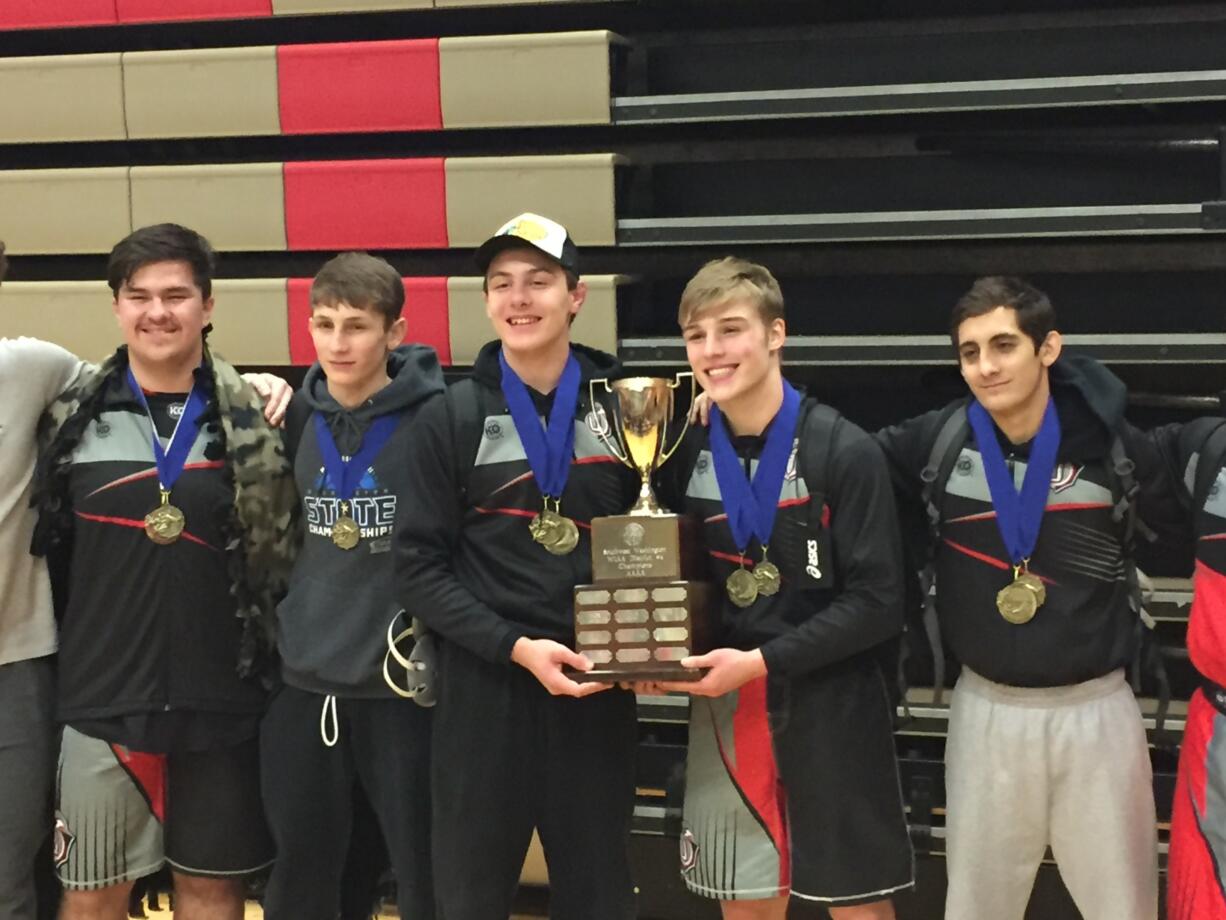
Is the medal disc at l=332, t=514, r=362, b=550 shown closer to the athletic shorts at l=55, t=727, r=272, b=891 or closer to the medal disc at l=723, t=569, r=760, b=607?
the athletic shorts at l=55, t=727, r=272, b=891

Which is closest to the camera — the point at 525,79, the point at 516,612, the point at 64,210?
the point at 516,612

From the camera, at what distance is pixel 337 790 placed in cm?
279

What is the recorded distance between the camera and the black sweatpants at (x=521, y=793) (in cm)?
259

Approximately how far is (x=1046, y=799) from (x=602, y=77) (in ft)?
7.20

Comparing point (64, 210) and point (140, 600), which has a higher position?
point (64, 210)

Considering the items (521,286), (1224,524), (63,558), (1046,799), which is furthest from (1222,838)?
(63,558)

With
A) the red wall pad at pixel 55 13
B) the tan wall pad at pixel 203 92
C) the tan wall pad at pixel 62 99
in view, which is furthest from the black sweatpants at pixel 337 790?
the red wall pad at pixel 55 13

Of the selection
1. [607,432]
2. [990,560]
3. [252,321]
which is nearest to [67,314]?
[252,321]

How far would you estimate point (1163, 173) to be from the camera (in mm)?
3535

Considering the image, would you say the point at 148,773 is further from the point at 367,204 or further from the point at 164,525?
the point at 367,204

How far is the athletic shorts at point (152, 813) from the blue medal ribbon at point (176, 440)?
0.59m

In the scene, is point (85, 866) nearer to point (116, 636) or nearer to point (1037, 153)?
point (116, 636)

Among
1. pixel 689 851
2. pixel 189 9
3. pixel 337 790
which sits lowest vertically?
pixel 689 851

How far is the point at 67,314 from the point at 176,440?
4.77ft
